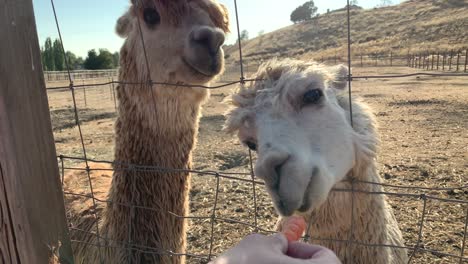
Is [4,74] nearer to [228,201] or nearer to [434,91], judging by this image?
[228,201]

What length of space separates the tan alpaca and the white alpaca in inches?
29.9

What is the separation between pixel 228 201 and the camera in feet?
16.7

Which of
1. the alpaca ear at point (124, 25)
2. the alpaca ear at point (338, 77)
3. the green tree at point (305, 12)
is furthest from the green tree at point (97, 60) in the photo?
the alpaca ear at point (338, 77)

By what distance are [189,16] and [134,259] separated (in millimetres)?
1779

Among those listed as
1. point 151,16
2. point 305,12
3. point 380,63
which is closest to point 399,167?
point 151,16

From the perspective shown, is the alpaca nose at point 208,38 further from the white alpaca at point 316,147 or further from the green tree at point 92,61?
the green tree at point 92,61

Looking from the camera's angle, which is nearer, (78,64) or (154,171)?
(154,171)

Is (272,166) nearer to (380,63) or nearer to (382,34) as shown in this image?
(380,63)

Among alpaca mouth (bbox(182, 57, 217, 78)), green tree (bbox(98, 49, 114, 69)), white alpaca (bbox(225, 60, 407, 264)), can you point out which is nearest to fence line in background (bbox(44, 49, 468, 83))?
green tree (bbox(98, 49, 114, 69))

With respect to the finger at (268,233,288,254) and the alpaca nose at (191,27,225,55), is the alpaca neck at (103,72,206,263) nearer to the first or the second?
the alpaca nose at (191,27,225,55)

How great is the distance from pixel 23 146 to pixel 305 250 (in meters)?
1.23

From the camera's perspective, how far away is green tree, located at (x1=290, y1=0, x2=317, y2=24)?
228 ft

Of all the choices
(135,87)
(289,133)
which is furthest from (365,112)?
(135,87)

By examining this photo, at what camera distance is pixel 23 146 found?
161 cm
